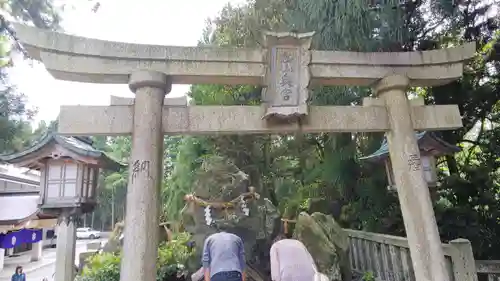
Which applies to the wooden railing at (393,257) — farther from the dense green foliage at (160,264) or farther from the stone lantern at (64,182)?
the stone lantern at (64,182)

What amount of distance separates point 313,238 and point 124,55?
4.16 metres

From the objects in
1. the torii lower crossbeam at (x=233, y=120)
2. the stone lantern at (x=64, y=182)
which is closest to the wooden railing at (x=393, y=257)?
the torii lower crossbeam at (x=233, y=120)

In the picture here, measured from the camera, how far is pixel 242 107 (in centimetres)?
388

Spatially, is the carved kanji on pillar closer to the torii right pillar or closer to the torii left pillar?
the torii right pillar

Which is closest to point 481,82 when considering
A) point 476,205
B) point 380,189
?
point 476,205

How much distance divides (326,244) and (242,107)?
304cm

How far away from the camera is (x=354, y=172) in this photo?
7.34 metres

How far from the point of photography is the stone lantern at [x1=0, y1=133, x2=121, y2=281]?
4691mm

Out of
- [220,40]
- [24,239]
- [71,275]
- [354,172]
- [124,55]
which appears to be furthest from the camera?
[24,239]

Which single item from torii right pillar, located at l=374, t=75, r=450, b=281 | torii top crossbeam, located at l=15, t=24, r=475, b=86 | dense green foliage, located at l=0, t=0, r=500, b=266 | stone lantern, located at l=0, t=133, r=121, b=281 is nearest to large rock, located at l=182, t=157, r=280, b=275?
dense green foliage, located at l=0, t=0, r=500, b=266

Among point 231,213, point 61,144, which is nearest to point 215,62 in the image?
point 61,144

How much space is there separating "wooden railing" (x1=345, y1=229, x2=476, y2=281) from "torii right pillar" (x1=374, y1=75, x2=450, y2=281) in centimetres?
32

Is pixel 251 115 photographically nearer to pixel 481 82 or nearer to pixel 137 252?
pixel 137 252

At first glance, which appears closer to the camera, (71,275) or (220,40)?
(71,275)
